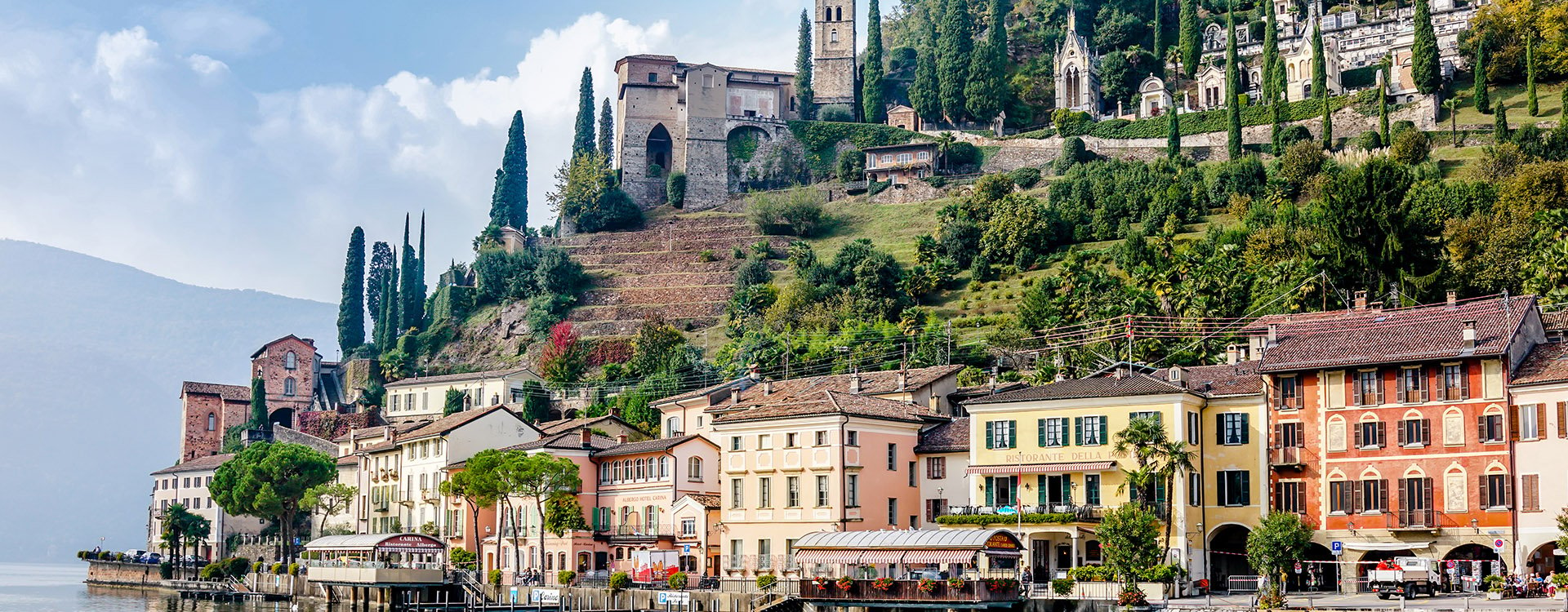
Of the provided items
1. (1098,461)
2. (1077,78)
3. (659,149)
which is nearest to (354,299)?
(659,149)

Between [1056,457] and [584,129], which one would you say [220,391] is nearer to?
[584,129]

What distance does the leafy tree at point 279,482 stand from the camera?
9650 centimetres

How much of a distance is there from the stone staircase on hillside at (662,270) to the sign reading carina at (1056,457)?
65.9 metres

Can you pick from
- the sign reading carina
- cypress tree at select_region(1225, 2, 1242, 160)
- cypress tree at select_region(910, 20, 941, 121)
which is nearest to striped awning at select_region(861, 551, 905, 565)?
the sign reading carina

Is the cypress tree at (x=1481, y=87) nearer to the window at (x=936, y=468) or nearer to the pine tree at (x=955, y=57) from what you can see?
the pine tree at (x=955, y=57)

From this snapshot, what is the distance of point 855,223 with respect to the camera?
144 meters

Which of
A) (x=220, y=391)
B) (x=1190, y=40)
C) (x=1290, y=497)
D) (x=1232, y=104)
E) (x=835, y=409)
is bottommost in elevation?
(x=1290, y=497)

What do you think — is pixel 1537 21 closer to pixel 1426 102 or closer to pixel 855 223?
pixel 1426 102

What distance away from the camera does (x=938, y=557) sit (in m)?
55.5

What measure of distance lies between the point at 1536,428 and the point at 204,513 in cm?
9616

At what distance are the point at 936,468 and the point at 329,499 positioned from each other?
48172 millimetres

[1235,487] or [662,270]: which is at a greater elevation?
[662,270]

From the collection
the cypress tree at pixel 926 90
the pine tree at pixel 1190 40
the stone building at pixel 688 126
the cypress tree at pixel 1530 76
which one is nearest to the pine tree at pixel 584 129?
the stone building at pixel 688 126

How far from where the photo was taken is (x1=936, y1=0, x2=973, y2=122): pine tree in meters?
151
